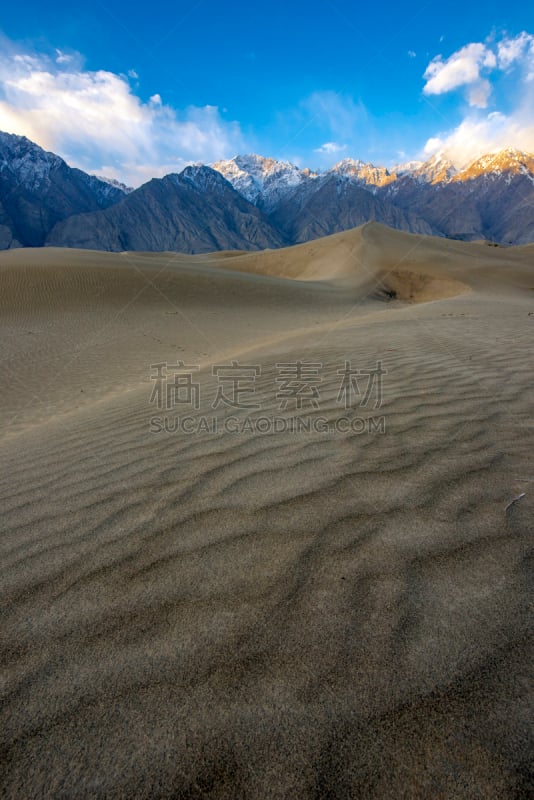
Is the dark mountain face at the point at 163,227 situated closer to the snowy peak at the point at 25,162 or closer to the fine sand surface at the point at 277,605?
the snowy peak at the point at 25,162

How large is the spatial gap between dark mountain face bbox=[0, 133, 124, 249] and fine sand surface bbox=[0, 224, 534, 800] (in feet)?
561

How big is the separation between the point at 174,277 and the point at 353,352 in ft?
51.4

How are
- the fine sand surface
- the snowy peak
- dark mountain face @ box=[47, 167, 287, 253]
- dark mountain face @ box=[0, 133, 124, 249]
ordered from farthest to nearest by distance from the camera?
the snowy peak → dark mountain face @ box=[47, 167, 287, 253] → dark mountain face @ box=[0, 133, 124, 249] → the fine sand surface

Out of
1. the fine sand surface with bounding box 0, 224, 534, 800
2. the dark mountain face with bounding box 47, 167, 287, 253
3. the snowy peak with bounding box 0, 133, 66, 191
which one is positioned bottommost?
the fine sand surface with bounding box 0, 224, 534, 800

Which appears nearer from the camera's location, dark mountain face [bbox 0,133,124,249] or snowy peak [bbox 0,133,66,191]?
dark mountain face [bbox 0,133,124,249]

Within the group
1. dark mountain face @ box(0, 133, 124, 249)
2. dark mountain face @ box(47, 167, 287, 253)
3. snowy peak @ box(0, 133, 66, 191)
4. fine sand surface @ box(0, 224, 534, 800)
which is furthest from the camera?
snowy peak @ box(0, 133, 66, 191)

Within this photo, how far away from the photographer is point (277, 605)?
1.29 metres

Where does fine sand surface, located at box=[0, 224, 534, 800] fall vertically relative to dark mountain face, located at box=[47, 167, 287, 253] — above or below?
below

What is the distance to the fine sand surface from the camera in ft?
2.87

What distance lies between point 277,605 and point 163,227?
653ft

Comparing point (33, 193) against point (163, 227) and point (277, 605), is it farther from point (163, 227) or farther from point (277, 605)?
point (277, 605)

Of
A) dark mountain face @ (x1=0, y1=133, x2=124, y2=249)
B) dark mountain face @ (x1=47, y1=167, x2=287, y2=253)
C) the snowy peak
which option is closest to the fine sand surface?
dark mountain face @ (x1=0, y1=133, x2=124, y2=249)

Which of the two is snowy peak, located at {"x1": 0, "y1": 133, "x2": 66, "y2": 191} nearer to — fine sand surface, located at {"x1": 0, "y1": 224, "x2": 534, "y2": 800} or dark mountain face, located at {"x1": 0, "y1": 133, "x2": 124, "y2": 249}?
dark mountain face, located at {"x1": 0, "y1": 133, "x2": 124, "y2": 249}

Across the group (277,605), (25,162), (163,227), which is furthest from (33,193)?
(277,605)
